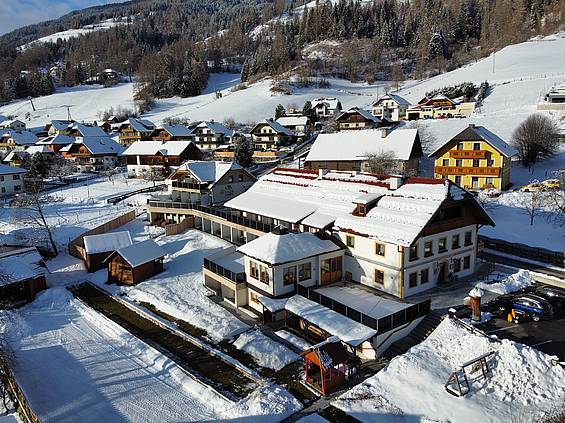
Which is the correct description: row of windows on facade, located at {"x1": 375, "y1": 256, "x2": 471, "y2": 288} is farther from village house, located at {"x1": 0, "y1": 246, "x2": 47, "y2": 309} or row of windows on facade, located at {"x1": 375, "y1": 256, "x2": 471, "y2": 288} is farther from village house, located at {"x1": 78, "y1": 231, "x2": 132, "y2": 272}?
village house, located at {"x1": 0, "y1": 246, "x2": 47, "y2": 309}

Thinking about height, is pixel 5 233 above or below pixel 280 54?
below

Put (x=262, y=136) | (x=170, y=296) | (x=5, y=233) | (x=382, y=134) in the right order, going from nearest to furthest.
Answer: (x=170, y=296) → (x=5, y=233) → (x=382, y=134) → (x=262, y=136)

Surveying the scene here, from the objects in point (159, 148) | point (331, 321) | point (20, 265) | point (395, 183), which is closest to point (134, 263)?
point (20, 265)

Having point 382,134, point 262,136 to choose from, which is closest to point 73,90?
point 262,136

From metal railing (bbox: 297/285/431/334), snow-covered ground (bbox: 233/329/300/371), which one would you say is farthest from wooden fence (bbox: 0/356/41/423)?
metal railing (bbox: 297/285/431/334)

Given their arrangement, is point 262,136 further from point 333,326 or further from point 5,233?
point 333,326

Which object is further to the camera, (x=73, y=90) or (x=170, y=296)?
(x=73, y=90)

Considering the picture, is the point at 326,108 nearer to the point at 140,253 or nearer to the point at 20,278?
the point at 140,253

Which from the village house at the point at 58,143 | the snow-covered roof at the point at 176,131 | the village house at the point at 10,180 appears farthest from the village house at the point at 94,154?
the village house at the point at 10,180
